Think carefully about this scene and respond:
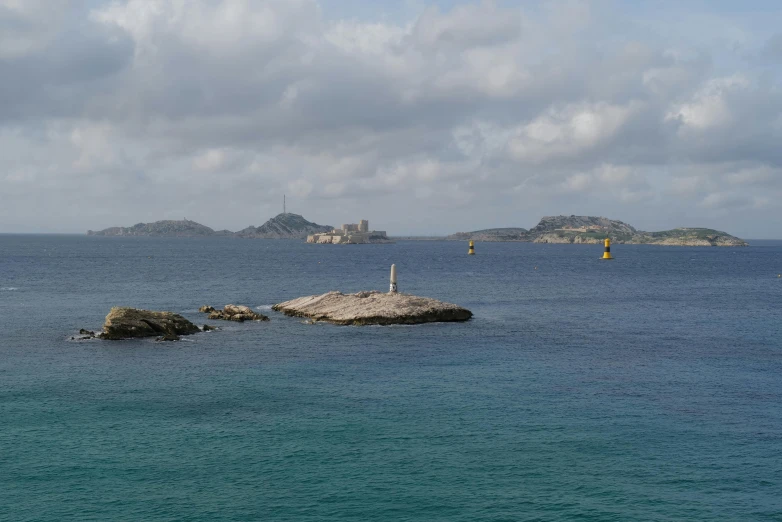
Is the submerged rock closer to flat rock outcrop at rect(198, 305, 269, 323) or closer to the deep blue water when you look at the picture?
the deep blue water

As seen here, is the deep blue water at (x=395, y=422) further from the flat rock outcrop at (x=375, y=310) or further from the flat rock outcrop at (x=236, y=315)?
the flat rock outcrop at (x=236, y=315)

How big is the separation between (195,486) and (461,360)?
32.8 meters

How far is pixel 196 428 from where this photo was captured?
4031 centimetres

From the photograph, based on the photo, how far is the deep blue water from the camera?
3102 cm

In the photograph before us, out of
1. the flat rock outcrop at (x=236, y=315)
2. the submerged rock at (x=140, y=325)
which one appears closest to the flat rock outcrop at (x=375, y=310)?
the flat rock outcrop at (x=236, y=315)

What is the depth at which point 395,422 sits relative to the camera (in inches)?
1651

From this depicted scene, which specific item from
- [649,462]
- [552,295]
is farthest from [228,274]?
[649,462]

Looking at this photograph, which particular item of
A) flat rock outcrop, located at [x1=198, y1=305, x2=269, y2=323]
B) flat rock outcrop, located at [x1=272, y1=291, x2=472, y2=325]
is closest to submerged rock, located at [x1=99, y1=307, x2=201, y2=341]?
flat rock outcrop, located at [x1=198, y1=305, x2=269, y2=323]

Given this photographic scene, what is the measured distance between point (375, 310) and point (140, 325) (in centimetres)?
2740

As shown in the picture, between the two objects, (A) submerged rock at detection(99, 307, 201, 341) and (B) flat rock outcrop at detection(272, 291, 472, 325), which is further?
(B) flat rock outcrop at detection(272, 291, 472, 325)

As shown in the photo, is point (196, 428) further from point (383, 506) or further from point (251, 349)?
point (251, 349)

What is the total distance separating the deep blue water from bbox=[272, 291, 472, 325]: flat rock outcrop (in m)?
3.08

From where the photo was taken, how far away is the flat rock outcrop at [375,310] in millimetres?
82250

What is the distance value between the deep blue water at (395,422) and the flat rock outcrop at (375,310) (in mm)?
3080
